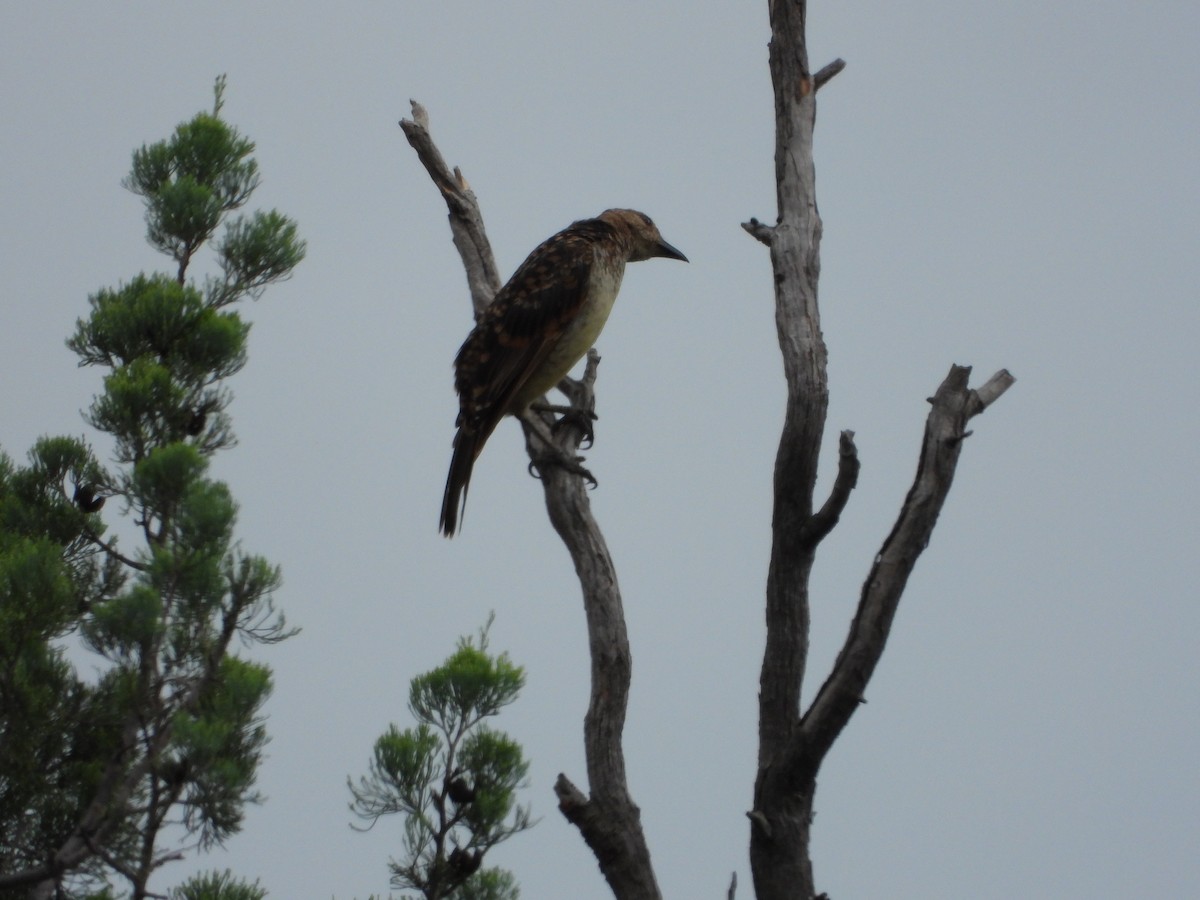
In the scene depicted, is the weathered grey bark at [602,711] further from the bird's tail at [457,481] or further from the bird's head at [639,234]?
the bird's head at [639,234]

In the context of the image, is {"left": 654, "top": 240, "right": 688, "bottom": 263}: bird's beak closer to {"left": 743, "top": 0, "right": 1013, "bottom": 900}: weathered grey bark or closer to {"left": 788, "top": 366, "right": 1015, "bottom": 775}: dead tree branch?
{"left": 743, "top": 0, "right": 1013, "bottom": 900}: weathered grey bark

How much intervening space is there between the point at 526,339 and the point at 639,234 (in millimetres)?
1482

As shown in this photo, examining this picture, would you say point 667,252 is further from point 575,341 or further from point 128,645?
point 128,645

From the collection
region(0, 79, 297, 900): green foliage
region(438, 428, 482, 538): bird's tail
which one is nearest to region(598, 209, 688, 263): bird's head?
region(438, 428, 482, 538): bird's tail

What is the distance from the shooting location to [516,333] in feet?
18.4

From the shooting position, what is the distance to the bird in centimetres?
547

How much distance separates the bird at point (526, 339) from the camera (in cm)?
547

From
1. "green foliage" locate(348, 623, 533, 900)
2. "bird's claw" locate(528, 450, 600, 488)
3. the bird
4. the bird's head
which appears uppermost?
the bird's head

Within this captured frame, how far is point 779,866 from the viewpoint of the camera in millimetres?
3930

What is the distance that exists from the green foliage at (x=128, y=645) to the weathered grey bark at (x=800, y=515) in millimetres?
1436

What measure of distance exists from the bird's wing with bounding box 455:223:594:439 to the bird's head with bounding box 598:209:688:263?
831 millimetres

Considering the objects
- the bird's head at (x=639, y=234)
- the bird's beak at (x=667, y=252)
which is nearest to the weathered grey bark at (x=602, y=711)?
the bird's head at (x=639, y=234)

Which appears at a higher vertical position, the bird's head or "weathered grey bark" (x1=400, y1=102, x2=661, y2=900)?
the bird's head

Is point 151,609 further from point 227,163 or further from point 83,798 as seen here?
point 227,163
